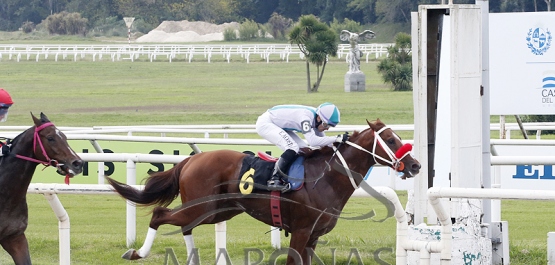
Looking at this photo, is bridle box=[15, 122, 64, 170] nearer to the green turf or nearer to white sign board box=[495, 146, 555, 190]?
the green turf

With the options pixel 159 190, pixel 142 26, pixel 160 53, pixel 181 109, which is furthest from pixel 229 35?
pixel 159 190

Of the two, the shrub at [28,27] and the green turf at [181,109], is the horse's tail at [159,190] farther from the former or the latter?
the shrub at [28,27]

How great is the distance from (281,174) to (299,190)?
140 millimetres

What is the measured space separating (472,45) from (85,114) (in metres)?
17.2

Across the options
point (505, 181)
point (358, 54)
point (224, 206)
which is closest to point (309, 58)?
point (358, 54)

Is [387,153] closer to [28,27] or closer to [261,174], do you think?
[261,174]

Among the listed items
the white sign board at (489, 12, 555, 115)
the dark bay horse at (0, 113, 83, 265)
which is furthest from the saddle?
the white sign board at (489, 12, 555, 115)

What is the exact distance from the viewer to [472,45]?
5406 millimetres

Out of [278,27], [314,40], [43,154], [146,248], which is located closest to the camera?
[43,154]

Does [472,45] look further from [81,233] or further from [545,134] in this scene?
[545,134]

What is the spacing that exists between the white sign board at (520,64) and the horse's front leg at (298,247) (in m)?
4.83

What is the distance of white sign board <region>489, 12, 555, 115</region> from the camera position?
9.68 meters

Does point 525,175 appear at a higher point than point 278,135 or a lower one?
lower

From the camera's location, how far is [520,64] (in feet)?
32.1
